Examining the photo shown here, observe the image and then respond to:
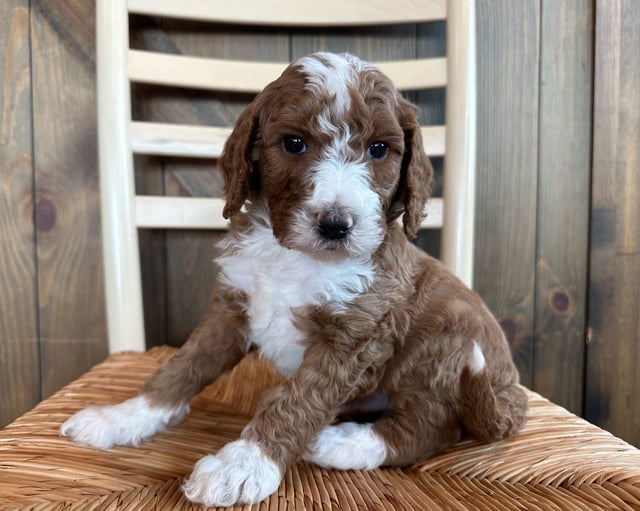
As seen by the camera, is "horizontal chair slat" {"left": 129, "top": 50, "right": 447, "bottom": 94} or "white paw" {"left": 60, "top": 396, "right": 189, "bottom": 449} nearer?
"white paw" {"left": 60, "top": 396, "right": 189, "bottom": 449}

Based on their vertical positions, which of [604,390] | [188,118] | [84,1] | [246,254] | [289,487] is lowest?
[604,390]

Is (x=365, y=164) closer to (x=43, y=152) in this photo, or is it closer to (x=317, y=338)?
(x=317, y=338)

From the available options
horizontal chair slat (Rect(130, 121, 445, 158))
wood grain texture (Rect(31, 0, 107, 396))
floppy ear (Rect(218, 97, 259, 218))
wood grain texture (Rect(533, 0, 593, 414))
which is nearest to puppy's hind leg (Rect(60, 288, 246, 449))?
floppy ear (Rect(218, 97, 259, 218))

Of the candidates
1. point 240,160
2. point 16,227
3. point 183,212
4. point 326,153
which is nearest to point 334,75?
point 326,153

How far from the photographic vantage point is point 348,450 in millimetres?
1180

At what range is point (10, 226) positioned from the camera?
2.10 m

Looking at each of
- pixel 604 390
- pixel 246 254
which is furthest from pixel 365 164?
pixel 604 390

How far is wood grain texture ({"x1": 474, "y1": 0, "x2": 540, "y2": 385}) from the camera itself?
2141 millimetres

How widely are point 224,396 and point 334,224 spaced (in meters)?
0.76

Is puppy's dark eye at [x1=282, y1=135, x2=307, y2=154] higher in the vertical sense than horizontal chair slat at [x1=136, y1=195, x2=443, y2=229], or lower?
higher

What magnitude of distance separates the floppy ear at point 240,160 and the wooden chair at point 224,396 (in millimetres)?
572

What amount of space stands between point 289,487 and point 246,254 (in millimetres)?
550

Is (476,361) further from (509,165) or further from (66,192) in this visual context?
(66,192)

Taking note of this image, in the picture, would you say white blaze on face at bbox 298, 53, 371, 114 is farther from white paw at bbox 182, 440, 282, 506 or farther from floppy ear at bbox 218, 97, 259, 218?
A: white paw at bbox 182, 440, 282, 506
